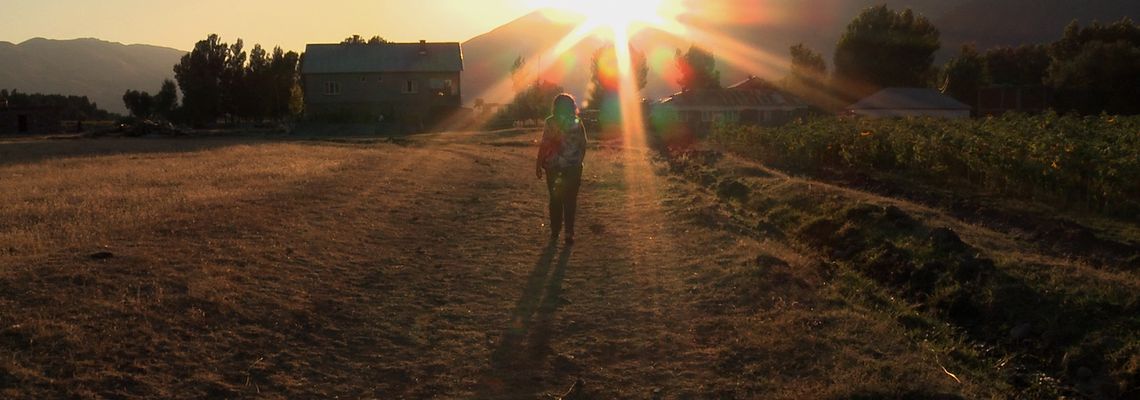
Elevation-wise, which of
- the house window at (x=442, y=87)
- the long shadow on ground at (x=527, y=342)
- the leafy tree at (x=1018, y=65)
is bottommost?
the long shadow on ground at (x=527, y=342)

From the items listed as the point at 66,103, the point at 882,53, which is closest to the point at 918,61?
the point at 882,53

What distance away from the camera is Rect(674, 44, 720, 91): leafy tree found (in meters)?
112

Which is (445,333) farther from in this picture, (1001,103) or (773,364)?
(1001,103)

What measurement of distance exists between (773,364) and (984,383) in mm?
1403

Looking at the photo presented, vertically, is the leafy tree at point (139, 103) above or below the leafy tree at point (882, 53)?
below

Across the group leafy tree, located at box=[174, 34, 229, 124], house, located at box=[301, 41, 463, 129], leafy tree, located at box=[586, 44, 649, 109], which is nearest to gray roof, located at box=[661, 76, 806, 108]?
house, located at box=[301, 41, 463, 129]

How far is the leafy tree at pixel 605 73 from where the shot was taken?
10975 centimetres

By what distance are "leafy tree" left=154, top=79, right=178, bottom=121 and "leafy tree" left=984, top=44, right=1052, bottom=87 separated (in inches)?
2881

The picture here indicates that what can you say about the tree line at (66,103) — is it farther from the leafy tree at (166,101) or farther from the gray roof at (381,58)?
the gray roof at (381,58)

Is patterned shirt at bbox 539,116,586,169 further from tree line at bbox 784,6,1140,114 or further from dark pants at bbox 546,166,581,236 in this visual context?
tree line at bbox 784,6,1140,114

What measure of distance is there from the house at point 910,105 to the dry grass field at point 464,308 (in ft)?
190

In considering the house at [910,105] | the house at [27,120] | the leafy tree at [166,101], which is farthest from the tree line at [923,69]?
the leafy tree at [166,101]

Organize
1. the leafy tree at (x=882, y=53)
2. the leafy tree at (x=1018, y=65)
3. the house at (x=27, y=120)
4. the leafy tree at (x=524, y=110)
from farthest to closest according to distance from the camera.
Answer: the leafy tree at (x=882, y=53) < the leafy tree at (x=1018, y=65) < the leafy tree at (x=524, y=110) < the house at (x=27, y=120)

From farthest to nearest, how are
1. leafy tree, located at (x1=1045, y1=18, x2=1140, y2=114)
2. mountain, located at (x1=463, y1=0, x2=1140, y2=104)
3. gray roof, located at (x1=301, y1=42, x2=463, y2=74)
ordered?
mountain, located at (x1=463, y1=0, x2=1140, y2=104) → gray roof, located at (x1=301, y1=42, x2=463, y2=74) → leafy tree, located at (x1=1045, y1=18, x2=1140, y2=114)
